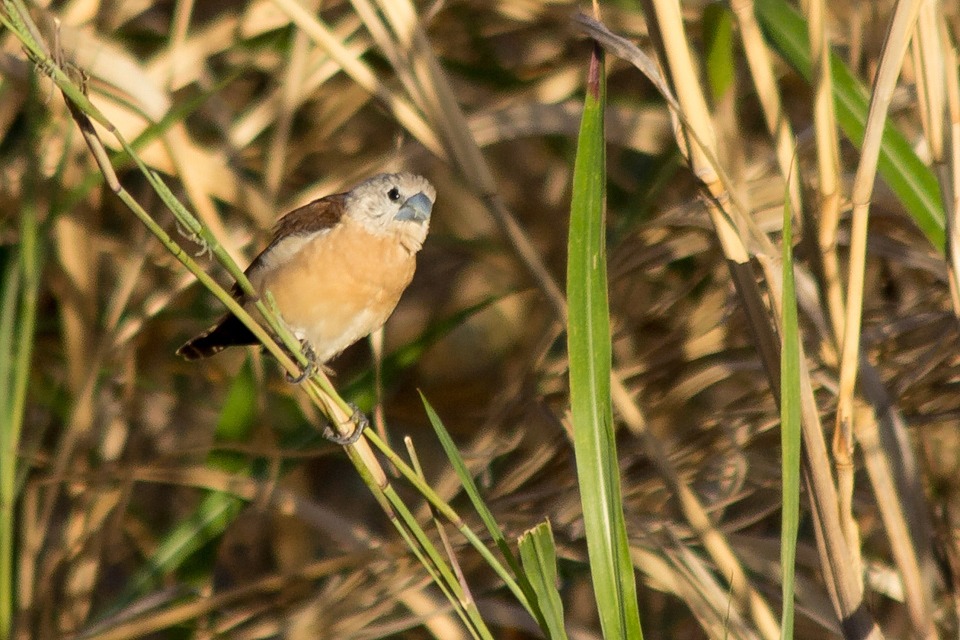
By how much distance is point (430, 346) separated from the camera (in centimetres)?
250

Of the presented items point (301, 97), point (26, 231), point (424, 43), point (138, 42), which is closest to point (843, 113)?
point (424, 43)

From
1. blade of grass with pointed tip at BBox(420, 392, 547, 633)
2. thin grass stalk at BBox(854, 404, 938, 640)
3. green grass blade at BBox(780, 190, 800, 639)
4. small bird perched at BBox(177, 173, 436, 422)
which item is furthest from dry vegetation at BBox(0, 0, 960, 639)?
blade of grass with pointed tip at BBox(420, 392, 547, 633)

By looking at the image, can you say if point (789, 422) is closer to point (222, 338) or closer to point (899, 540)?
point (899, 540)

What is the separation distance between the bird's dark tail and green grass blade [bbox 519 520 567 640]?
107 centimetres

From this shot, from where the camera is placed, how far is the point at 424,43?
1673 mm

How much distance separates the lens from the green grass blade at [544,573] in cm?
113

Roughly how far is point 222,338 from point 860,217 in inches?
49.2

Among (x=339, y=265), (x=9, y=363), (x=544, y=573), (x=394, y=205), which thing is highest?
(x=394, y=205)

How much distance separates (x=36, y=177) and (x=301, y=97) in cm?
57

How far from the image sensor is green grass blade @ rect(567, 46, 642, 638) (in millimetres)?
1209

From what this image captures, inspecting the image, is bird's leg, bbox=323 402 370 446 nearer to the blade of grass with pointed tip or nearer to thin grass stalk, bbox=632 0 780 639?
the blade of grass with pointed tip

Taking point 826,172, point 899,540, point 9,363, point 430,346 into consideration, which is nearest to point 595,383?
point 826,172

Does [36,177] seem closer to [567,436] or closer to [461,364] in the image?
[567,436]

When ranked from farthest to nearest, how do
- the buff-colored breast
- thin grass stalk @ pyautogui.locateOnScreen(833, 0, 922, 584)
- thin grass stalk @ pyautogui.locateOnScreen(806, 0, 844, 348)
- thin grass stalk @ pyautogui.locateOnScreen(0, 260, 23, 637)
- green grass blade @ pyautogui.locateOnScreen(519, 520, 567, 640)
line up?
the buff-colored breast → thin grass stalk @ pyautogui.locateOnScreen(0, 260, 23, 637) → thin grass stalk @ pyautogui.locateOnScreen(806, 0, 844, 348) → thin grass stalk @ pyautogui.locateOnScreen(833, 0, 922, 584) → green grass blade @ pyautogui.locateOnScreen(519, 520, 567, 640)
